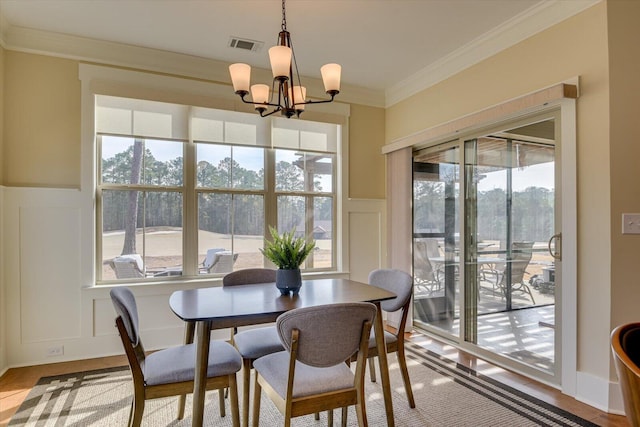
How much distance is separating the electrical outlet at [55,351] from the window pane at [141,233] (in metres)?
0.67

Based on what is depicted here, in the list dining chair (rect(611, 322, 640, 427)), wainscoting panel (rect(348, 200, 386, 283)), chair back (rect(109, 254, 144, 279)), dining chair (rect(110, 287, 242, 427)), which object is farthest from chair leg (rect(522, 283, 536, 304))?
chair back (rect(109, 254, 144, 279))

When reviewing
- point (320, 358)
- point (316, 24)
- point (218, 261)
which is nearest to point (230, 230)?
point (218, 261)

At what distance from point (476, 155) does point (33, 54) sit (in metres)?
4.08

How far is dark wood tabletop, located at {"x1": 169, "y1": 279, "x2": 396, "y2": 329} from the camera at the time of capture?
1.84 m

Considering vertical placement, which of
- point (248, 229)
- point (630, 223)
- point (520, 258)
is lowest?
point (520, 258)

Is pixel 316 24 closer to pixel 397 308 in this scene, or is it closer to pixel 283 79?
pixel 283 79

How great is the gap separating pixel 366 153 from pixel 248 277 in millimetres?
2372

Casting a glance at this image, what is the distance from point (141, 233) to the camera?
3.54 meters

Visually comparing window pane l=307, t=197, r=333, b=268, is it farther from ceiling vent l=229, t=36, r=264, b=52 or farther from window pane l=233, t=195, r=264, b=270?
ceiling vent l=229, t=36, r=264, b=52

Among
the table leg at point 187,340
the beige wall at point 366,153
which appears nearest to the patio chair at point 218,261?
the table leg at point 187,340

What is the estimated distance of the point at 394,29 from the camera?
3.08 metres

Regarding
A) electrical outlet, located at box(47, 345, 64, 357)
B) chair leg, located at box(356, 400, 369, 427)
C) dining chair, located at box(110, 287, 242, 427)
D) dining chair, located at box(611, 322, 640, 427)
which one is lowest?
electrical outlet, located at box(47, 345, 64, 357)

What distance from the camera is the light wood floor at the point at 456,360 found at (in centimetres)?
231

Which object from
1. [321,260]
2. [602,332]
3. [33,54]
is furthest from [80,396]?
[602,332]
